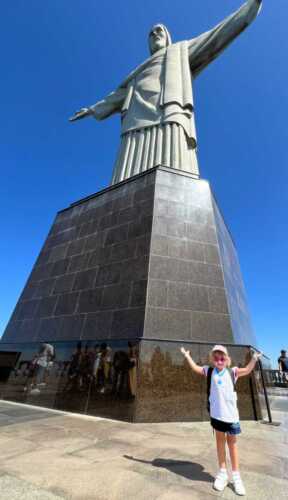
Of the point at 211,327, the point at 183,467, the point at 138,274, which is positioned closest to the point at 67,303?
the point at 138,274

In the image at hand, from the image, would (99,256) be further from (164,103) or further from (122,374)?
(164,103)

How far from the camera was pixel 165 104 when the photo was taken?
13977 millimetres

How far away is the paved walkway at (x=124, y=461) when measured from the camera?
8.59ft

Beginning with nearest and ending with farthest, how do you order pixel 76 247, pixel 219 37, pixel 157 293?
pixel 157 293
pixel 76 247
pixel 219 37

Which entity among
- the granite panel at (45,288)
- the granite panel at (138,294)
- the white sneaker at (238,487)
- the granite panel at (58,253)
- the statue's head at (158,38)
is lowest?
the white sneaker at (238,487)

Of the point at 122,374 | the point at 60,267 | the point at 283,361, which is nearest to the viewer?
the point at 122,374

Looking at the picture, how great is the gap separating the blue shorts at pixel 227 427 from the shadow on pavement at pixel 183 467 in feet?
1.62

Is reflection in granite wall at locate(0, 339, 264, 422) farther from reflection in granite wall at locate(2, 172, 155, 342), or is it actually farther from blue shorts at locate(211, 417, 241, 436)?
blue shorts at locate(211, 417, 241, 436)

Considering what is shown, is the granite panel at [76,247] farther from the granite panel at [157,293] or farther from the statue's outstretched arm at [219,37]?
the statue's outstretched arm at [219,37]

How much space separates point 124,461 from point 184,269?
18.3 feet

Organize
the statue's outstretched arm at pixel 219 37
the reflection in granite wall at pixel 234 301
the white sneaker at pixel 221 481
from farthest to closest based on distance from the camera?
the statue's outstretched arm at pixel 219 37, the reflection in granite wall at pixel 234 301, the white sneaker at pixel 221 481

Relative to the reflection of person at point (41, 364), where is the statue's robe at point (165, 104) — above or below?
above

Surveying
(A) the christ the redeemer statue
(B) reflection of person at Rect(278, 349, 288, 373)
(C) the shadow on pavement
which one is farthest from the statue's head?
(C) the shadow on pavement

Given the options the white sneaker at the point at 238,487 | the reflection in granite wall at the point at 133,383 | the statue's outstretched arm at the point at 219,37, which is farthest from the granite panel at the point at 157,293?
the statue's outstretched arm at the point at 219,37
